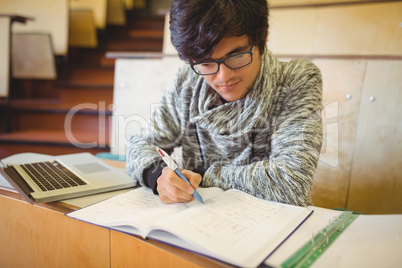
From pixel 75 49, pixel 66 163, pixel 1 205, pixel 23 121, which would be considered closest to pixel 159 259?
pixel 1 205

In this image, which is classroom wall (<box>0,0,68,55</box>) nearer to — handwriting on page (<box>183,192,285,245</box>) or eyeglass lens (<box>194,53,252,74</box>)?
eyeglass lens (<box>194,53,252,74</box>)

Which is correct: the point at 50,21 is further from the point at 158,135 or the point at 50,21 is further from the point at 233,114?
the point at 233,114

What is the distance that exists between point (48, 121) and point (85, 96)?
0.46m

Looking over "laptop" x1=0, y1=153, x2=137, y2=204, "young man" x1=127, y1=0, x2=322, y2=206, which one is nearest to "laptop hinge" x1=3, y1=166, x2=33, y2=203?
"laptop" x1=0, y1=153, x2=137, y2=204

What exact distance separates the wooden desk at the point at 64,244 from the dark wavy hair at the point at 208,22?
47 cm

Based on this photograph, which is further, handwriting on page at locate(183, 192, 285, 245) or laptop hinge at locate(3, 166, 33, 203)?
laptop hinge at locate(3, 166, 33, 203)

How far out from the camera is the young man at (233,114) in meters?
0.72

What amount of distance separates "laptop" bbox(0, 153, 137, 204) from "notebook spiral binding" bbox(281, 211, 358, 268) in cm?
52

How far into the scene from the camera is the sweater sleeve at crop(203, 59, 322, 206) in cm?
73

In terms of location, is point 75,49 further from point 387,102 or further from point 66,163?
point 387,102

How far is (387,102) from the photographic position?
123 centimetres

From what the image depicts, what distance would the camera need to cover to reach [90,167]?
38.5 inches

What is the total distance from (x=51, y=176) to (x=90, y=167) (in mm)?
139

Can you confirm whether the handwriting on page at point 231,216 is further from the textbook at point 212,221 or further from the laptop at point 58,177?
the laptop at point 58,177
